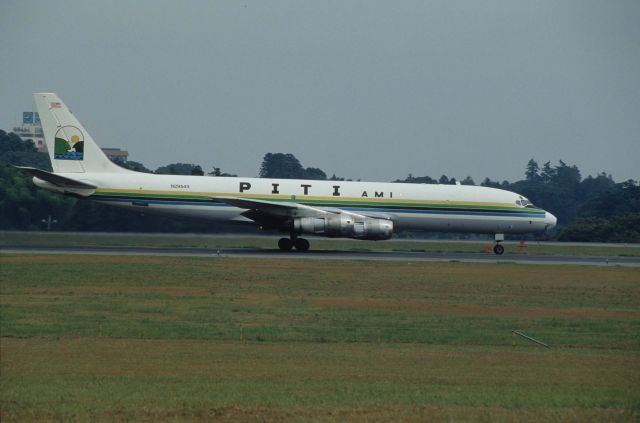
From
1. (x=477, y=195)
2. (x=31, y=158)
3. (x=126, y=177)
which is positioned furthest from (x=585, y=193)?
(x=126, y=177)

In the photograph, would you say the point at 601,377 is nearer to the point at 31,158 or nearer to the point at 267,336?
the point at 267,336

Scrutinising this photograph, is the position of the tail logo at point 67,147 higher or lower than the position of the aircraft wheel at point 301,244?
higher

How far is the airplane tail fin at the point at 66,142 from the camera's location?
4488 cm

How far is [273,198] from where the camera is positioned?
4491cm

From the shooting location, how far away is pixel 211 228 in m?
47.4

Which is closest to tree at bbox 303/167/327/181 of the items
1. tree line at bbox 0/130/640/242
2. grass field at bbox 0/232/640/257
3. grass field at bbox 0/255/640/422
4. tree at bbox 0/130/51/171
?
tree line at bbox 0/130/640/242

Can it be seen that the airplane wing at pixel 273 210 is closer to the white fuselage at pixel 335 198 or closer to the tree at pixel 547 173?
the white fuselage at pixel 335 198

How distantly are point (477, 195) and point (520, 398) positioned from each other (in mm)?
34866

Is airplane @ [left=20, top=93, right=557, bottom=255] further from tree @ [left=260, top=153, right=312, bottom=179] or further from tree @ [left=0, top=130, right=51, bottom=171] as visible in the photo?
tree @ [left=260, top=153, right=312, bottom=179]

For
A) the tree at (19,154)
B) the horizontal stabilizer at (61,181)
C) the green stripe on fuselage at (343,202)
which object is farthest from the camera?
the tree at (19,154)

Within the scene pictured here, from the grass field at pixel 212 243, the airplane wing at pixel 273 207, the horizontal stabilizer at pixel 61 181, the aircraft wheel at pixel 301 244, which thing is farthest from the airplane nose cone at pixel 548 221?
the horizontal stabilizer at pixel 61 181

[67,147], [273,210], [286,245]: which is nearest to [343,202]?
[286,245]

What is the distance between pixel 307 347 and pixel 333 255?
2562 cm

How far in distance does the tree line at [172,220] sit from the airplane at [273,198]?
1.99 metres
